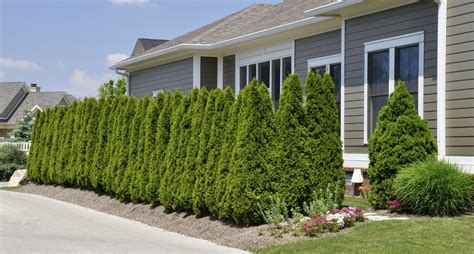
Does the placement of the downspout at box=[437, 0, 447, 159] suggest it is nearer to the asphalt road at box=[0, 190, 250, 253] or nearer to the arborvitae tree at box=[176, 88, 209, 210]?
the arborvitae tree at box=[176, 88, 209, 210]

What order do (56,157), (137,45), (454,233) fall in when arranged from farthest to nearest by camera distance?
1. (137,45)
2. (56,157)
3. (454,233)

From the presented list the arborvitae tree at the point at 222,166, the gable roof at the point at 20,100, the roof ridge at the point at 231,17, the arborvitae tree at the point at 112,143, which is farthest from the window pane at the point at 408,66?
the gable roof at the point at 20,100

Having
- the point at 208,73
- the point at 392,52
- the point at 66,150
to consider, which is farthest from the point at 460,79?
the point at 66,150

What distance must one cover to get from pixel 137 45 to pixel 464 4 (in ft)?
69.1

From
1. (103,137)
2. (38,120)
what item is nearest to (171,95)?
(103,137)

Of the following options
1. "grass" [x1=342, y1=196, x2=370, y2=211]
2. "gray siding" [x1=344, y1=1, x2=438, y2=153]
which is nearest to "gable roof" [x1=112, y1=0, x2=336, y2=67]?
"gray siding" [x1=344, y1=1, x2=438, y2=153]

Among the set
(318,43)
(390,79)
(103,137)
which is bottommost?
(103,137)

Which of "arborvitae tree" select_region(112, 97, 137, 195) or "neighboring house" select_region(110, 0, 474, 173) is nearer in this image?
"neighboring house" select_region(110, 0, 474, 173)

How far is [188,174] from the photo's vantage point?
44.4ft

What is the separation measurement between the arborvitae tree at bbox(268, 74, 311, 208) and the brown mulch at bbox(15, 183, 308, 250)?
2.76 feet

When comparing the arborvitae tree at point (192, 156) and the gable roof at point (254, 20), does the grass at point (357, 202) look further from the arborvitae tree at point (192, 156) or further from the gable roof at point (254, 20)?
the gable roof at point (254, 20)

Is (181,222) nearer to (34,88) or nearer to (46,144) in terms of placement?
(46,144)

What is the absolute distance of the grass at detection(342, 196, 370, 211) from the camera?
1291 cm

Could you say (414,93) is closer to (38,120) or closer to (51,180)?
(51,180)
